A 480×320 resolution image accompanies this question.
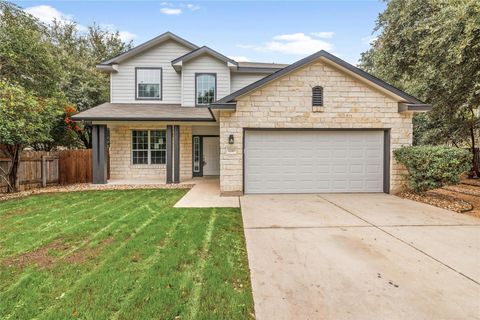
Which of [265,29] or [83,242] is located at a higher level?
[265,29]

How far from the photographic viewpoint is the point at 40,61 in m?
10.8

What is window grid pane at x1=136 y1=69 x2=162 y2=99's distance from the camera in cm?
1330

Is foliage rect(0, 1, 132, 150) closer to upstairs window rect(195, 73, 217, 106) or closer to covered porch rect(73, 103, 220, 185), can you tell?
covered porch rect(73, 103, 220, 185)

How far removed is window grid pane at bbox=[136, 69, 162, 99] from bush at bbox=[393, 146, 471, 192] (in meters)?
11.8

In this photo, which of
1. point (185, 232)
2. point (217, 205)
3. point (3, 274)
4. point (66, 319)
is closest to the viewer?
point (66, 319)

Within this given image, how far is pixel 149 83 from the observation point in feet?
43.9

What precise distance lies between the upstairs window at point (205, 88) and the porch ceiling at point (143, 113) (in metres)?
0.71

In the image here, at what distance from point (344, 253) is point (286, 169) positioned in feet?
16.7

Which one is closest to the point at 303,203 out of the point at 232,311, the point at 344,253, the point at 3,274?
the point at 344,253

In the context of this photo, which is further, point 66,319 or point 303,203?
point 303,203

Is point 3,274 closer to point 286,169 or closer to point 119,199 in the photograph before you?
point 119,199

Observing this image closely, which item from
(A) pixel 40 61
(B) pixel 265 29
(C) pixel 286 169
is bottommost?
(C) pixel 286 169

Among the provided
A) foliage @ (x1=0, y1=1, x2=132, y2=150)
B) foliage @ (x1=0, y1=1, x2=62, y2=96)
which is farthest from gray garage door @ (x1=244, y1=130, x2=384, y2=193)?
foliage @ (x1=0, y1=1, x2=62, y2=96)

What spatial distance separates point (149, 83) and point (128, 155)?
4008 mm
